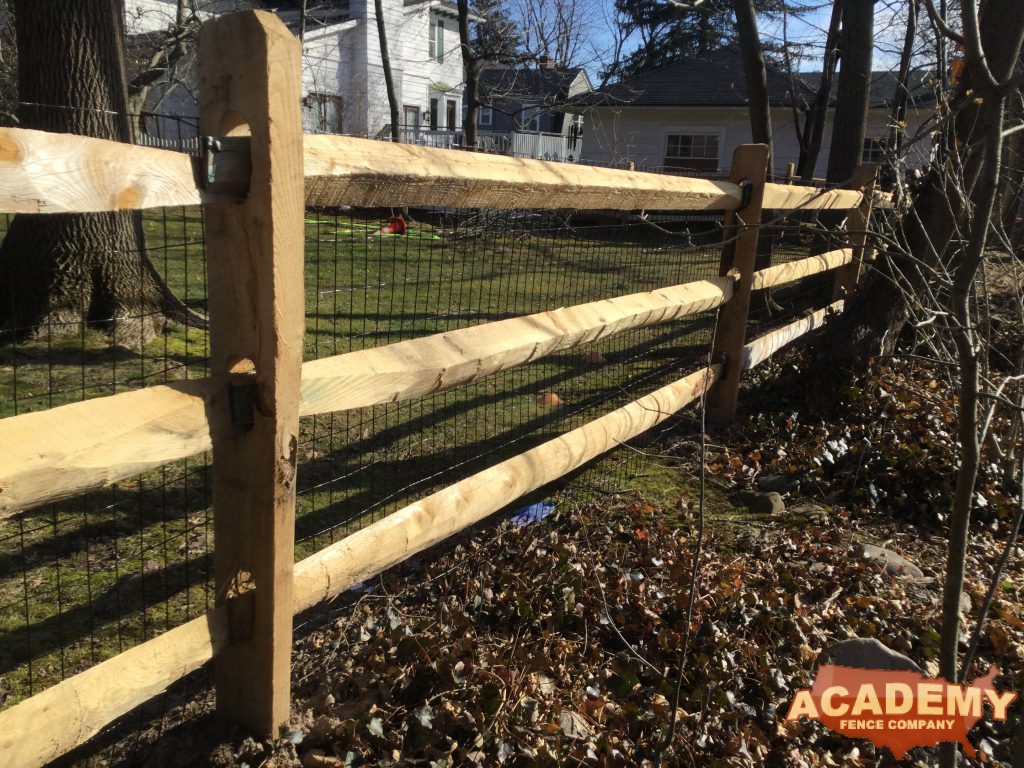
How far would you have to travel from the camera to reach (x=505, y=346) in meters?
3.06

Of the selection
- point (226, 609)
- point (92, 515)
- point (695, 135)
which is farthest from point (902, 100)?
point (695, 135)

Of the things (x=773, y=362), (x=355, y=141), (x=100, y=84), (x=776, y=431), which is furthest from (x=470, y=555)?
(x=100, y=84)

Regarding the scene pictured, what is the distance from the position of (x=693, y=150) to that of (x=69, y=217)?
79.3 feet

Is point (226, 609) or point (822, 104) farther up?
point (822, 104)

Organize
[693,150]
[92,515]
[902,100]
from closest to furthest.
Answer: [92,515]
[902,100]
[693,150]

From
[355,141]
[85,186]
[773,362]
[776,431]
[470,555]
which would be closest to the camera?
[85,186]

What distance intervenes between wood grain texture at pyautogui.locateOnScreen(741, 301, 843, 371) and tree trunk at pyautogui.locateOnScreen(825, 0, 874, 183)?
10.5ft

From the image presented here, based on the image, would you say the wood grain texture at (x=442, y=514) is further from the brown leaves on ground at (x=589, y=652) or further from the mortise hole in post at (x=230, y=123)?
the mortise hole in post at (x=230, y=123)

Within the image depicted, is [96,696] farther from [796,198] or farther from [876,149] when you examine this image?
[876,149]

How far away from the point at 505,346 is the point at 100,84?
15.0ft

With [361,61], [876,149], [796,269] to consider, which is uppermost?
[361,61]

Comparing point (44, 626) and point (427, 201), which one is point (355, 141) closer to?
point (427, 201)

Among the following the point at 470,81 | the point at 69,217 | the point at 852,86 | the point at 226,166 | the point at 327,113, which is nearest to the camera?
the point at 226,166

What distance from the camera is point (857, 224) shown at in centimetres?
781
